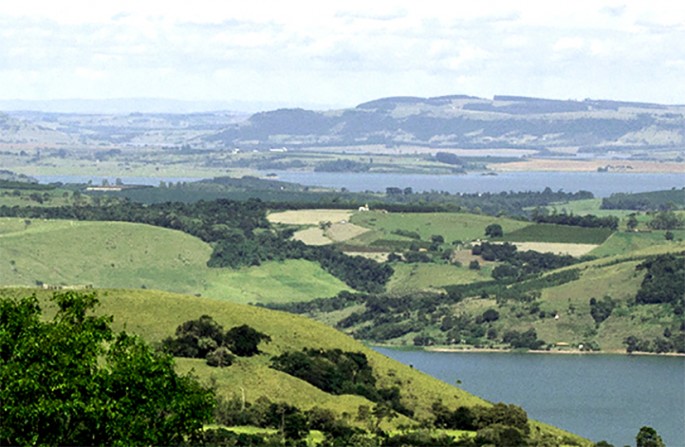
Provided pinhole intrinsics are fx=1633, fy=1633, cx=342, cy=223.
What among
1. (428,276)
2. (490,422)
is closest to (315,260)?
(428,276)

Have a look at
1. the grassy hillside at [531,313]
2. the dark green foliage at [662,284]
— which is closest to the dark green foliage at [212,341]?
the grassy hillside at [531,313]

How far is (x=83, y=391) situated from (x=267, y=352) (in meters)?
47.9

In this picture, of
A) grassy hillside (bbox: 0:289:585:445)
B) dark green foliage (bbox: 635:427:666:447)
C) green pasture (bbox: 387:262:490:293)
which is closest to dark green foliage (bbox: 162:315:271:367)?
grassy hillside (bbox: 0:289:585:445)

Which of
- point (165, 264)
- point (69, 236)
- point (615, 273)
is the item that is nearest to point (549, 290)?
point (615, 273)

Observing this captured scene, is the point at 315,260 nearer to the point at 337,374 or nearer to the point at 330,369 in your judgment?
the point at 330,369

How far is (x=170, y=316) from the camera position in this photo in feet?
302

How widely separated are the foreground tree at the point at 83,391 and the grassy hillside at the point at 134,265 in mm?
127251

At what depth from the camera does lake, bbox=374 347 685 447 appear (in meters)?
103

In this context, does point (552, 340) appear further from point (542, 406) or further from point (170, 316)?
point (170, 316)

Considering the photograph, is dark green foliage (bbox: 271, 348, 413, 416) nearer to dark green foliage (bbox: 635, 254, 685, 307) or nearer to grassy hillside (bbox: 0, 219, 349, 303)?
dark green foliage (bbox: 635, 254, 685, 307)

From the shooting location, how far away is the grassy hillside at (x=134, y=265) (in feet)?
577

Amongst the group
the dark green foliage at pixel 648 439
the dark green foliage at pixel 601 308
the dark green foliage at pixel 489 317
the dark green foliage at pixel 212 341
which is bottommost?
the dark green foliage at pixel 489 317

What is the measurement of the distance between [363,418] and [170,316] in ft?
69.1

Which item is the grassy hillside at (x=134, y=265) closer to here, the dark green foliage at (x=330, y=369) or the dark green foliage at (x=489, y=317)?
the dark green foliage at (x=489, y=317)
